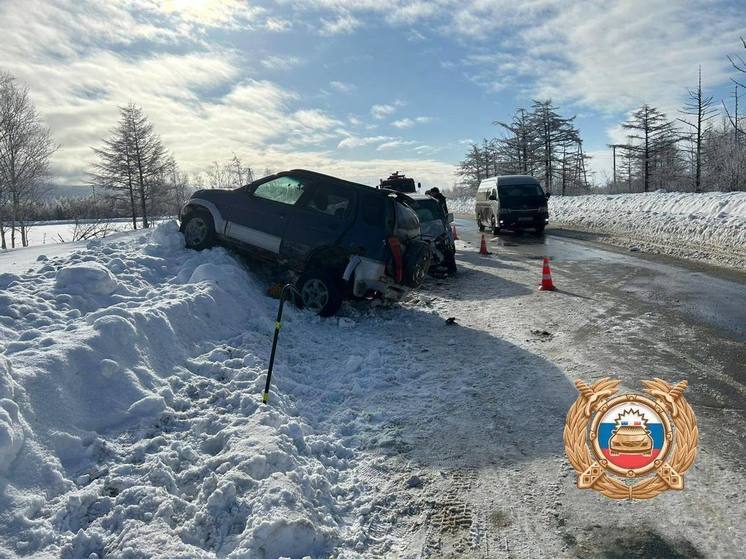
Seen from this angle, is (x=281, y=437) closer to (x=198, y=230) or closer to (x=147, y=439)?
(x=147, y=439)

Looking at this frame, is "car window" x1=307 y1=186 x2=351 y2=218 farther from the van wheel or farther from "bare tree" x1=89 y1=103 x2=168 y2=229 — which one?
"bare tree" x1=89 y1=103 x2=168 y2=229

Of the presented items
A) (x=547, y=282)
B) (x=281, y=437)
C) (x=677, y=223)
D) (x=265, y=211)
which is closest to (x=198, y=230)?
(x=265, y=211)

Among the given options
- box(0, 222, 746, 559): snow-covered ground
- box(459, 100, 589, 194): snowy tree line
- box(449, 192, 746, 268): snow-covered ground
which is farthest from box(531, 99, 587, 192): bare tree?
box(0, 222, 746, 559): snow-covered ground

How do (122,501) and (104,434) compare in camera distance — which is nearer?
(122,501)

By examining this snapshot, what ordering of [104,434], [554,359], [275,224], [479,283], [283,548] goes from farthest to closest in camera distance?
[479,283] < [275,224] < [554,359] < [104,434] < [283,548]

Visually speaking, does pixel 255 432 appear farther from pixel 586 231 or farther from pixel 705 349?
pixel 586 231

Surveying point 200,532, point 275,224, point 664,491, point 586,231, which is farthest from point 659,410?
point 586,231

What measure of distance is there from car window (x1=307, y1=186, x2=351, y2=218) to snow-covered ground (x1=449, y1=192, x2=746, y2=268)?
391 inches

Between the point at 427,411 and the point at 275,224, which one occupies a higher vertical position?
the point at 275,224

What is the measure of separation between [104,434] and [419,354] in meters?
3.81

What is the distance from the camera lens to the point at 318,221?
7.73 m

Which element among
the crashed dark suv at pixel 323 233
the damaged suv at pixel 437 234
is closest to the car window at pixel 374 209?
the crashed dark suv at pixel 323 233

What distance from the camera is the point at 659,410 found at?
372cm

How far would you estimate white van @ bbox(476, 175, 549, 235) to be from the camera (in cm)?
2064
